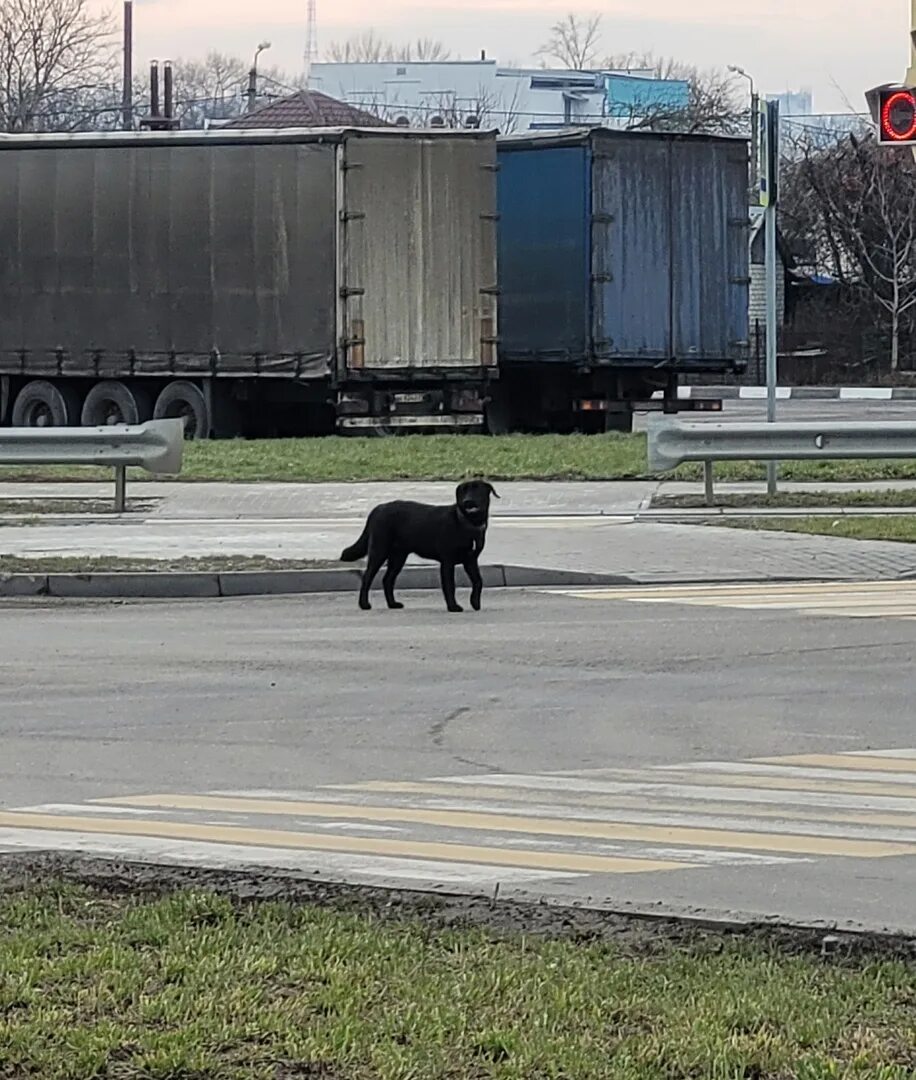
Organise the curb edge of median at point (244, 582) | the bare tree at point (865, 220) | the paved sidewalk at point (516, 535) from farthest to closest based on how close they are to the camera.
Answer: the bare tree at point (865, 220) → the paved sidewalk at point (516, 535) → the curb edge of median at point (244, 582)

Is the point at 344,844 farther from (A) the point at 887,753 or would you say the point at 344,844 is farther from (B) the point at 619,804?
(A) the point at 887,753

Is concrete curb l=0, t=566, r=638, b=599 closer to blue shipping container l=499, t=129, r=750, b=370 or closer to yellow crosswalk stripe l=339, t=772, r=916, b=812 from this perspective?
yellow crosswalk stripe l=339, t=772, r=916, b=812

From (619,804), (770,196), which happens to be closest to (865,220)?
(770,196)

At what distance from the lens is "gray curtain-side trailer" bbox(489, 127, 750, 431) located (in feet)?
92.2

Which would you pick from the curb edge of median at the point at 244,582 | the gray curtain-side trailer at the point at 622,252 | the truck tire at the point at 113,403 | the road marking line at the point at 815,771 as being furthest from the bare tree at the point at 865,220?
the road marking line at the point at 815,771

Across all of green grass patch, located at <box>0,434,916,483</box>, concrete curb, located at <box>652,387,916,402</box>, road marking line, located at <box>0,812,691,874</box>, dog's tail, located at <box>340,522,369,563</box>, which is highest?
concrete curb, located at <box>652,387,916,402</box>

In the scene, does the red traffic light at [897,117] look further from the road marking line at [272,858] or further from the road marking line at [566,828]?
the road marking line at [272,858]

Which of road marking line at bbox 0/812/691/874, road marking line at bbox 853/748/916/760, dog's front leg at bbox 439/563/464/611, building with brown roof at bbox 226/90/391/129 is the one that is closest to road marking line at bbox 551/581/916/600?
dog's front leg at bbox 439/563/464/611

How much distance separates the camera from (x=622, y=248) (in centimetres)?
2817

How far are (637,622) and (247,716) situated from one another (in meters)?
3.51

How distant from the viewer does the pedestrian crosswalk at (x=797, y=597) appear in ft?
40.5

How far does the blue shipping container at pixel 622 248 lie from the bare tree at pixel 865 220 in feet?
79.7

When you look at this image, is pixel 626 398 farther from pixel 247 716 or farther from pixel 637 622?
pixel 247 716

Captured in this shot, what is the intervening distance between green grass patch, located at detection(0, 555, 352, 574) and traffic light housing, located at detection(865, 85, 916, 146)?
4484mm
